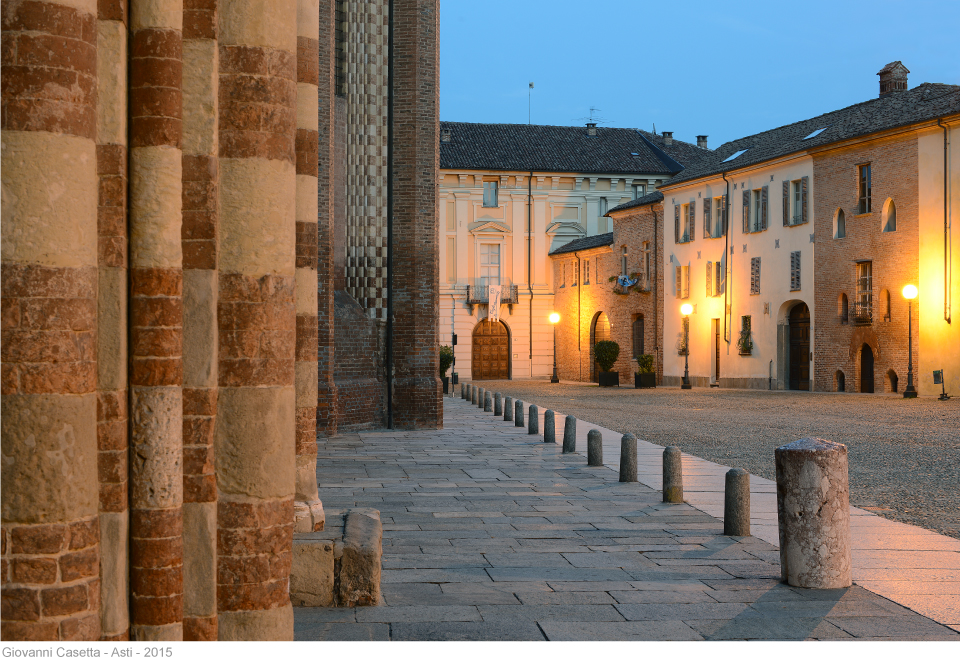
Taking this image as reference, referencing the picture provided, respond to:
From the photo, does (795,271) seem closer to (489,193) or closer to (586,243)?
(586,243)

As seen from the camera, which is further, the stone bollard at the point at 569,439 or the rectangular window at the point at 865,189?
the rectangular window at the point at 865,189

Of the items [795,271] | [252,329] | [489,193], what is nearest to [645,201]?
[489,193]

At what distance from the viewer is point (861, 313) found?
34.1 metres

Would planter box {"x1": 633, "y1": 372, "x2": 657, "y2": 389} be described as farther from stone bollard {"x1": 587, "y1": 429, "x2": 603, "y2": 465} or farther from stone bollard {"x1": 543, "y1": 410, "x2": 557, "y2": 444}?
stone bollard {"x1": 587, "y1": 429, "x2": 603, "y2": 465}

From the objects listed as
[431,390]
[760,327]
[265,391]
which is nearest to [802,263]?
[760,327]

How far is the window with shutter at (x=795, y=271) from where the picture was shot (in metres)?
37.3

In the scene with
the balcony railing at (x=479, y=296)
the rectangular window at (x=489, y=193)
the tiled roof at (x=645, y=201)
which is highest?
the rectangular window at (x=489, y=193)

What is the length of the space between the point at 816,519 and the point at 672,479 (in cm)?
348

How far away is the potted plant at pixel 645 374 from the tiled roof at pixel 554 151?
1316 cm

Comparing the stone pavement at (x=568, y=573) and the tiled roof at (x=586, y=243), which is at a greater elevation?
the tiled roof at (x=586, y=243)

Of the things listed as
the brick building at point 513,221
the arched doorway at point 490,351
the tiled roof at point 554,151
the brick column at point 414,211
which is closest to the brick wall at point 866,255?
the tiled roof at point 554,151

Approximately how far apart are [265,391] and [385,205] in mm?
14650

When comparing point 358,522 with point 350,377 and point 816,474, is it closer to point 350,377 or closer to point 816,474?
point 816,474

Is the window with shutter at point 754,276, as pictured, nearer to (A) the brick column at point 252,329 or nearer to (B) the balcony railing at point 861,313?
(B) the balcony railing at point 861,313
